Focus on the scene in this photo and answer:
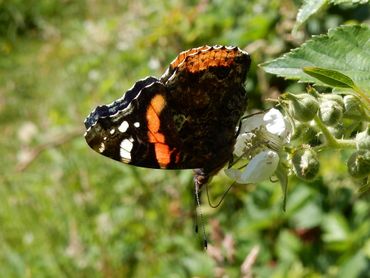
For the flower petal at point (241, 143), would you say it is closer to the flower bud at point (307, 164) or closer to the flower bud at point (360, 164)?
the flower bud at point (307, 164)

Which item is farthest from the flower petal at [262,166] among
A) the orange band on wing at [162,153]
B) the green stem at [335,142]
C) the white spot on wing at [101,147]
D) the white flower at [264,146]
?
the white spot on wing at [101,147]

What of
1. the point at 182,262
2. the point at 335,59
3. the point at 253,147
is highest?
the point at 335,59

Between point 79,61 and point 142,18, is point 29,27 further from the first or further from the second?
point 142,18

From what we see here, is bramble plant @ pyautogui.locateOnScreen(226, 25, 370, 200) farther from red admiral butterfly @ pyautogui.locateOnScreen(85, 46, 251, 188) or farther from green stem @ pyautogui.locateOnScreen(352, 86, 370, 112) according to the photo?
red admiral butterfly @ pyautogui.locateOnScreen(85, 46, 251, 188)

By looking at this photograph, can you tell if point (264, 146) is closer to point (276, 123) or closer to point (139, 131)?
point (276, 123)

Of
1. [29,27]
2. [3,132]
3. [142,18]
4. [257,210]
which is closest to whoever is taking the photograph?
[257,210]

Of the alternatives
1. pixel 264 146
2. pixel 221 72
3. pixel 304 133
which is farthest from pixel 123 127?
pixel 304 133

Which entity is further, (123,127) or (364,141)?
(123,127)

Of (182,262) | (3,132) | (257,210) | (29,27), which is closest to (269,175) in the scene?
(257,210)
